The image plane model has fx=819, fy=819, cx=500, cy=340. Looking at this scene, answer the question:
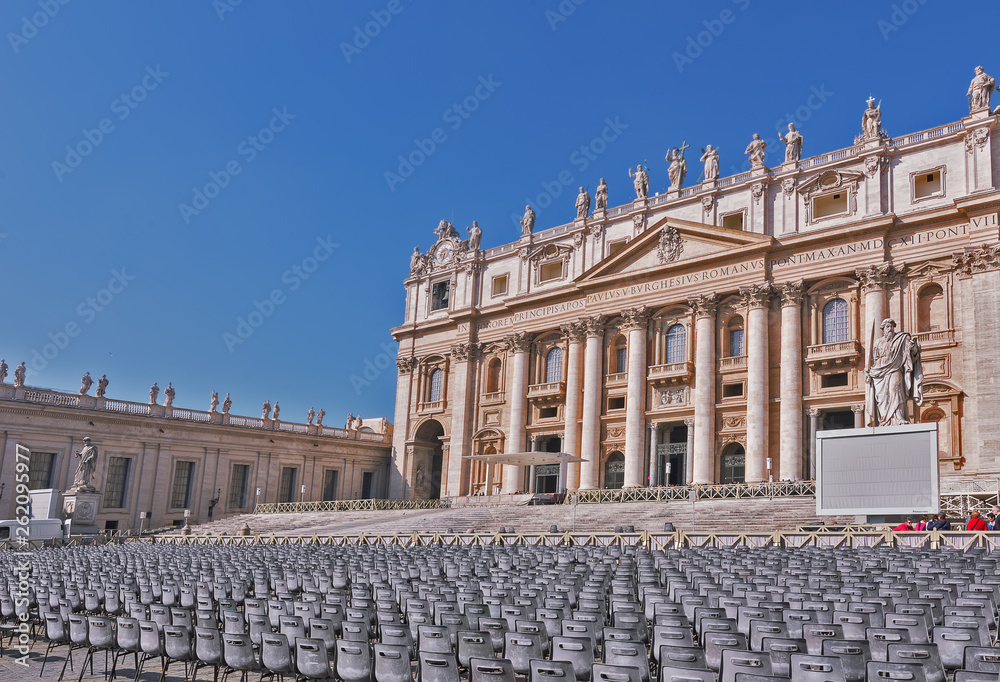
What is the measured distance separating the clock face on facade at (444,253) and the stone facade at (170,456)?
15236mm

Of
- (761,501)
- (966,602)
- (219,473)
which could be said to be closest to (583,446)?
(761,501)

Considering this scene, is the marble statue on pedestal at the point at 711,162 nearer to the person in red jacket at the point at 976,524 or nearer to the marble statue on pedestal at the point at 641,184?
the marble statue on pedestal at the point at 641,184

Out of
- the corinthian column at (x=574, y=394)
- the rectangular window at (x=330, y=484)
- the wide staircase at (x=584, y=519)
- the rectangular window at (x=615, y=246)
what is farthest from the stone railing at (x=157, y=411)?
the rectangular window at (x=615, y=246)

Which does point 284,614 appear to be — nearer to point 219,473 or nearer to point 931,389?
point 931,389

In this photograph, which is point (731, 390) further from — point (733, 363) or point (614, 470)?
point (614, 470)

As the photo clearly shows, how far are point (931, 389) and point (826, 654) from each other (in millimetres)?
34255

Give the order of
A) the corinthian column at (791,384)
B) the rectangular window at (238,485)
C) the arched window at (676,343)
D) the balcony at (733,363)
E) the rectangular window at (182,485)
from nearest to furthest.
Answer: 1. the corinthian column at (791,384)
2. the balcony at (733,363)
3. the arched window at (676,343)
4. the rectangular window at (182,485)
5. the rectangular window at (238,485)

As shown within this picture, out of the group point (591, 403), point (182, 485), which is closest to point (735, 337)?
point (591, 403)

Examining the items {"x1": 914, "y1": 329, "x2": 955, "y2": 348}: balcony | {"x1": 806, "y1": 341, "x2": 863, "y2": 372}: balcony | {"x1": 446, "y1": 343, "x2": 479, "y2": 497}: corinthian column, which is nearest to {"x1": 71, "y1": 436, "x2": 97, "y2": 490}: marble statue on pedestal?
{"x1": 446, "y1": 343, "x2": 479, "y2": 497}: corinthian column

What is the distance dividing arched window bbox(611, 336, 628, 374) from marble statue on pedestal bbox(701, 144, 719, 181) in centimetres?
1078

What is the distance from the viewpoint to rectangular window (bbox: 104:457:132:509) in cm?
4922

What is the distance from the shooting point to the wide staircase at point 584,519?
3197cm

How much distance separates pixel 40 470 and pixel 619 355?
3428 centimetres

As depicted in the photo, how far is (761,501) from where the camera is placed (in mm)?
34406
